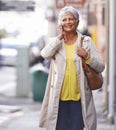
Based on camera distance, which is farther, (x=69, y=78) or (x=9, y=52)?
(x=9, y=52)

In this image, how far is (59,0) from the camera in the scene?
11125 millimetres

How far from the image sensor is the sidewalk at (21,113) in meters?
9.84

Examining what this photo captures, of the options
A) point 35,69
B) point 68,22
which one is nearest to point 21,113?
point 35,69

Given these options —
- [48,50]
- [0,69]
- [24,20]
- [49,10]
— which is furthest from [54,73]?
[24,20]

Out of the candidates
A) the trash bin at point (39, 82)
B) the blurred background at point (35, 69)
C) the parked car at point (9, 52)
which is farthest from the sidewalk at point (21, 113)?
the parked car at point (9, 52)

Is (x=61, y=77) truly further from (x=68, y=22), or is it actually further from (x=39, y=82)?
(x=39, y=82)

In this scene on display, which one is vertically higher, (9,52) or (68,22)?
(68,22)

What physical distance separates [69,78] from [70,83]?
5 centimetres

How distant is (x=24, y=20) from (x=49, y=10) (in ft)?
59.1

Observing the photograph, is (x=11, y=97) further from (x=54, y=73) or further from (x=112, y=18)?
(x=54, y=73)

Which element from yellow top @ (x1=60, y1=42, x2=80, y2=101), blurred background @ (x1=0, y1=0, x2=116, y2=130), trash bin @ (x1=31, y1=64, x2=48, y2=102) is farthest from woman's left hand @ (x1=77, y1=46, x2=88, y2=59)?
trash bin @ (x1=31, y1=64, x2=48, y2=102)

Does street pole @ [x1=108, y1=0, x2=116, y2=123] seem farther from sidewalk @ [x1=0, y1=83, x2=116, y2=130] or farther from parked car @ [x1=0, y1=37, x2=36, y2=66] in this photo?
parked car @ [x1=0, y1=37, x2=36, y2=66]

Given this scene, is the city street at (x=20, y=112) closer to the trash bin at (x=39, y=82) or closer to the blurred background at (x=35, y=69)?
the blurred background at (x=35, y=69)

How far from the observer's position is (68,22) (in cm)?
598
